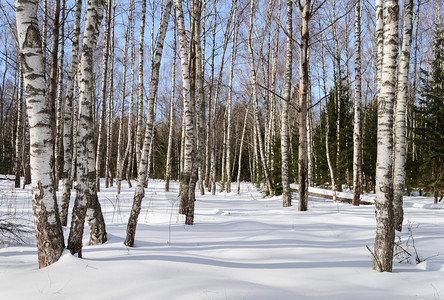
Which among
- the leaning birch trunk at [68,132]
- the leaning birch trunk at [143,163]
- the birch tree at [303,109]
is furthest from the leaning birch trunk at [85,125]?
the birch tree at [303,109]

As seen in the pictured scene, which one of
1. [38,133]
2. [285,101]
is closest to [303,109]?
[285,101]

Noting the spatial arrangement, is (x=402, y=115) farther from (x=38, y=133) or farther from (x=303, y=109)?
(x=38, y=133)

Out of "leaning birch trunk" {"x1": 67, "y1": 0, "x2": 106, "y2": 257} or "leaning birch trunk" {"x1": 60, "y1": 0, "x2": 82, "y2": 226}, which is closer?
"leaning birch trunk" {"x1": 67, "y1": 0, "x2": 106, "y2": 257}

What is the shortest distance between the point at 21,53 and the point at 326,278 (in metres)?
3.93

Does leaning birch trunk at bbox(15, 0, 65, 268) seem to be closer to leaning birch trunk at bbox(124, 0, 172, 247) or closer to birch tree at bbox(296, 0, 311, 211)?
leaning birch trunk at bbox(124, 0, 172, 247)

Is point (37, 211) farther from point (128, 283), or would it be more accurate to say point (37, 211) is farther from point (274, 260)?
point (274, 260)

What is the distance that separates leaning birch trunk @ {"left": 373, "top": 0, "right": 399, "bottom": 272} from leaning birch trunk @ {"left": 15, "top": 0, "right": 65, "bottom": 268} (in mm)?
3560

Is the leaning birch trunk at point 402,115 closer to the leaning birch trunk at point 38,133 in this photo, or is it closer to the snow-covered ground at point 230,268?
the snow-covered ground at point 230,268

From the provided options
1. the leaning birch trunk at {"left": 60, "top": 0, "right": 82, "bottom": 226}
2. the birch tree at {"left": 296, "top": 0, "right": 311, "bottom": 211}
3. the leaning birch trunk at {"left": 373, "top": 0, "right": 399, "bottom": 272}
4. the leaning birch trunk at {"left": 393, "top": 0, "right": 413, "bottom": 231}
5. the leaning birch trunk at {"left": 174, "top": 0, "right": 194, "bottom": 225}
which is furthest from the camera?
the birch tree at {"left": 296, "top": 0, "right": 311, "bottom": 211}

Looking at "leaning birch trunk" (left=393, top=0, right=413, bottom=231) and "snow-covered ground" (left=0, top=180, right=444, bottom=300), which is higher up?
"leaning birch trunk" (left=393, top=0, right=413, bottom=231)

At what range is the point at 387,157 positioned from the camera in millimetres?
3277

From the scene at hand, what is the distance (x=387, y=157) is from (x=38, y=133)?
3.83m

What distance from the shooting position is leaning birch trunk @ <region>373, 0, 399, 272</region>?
321 centimetres

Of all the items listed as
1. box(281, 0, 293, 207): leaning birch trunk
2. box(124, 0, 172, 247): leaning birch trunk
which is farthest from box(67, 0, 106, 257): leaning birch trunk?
box(281, 0, 293, 207): leaning birch trunk
